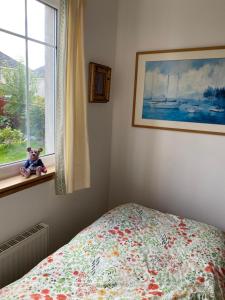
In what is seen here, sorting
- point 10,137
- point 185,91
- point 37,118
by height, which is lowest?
point 10,137

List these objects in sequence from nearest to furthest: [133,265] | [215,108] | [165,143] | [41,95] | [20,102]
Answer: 1. [133,265]
2. [20,102]
3. [41,95]
4. [215,108]
5. [165,143]

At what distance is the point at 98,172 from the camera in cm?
237

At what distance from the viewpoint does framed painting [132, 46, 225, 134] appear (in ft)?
6.48

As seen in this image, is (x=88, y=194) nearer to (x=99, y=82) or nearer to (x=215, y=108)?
(x=99, y=82)

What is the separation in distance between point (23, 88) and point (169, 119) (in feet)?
4.11

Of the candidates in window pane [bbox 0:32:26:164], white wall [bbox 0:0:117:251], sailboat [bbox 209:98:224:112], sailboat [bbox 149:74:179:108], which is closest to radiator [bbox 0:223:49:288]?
white wall [bbox 0:0:117:251]

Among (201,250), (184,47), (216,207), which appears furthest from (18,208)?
(184,47)

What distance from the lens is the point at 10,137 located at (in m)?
1.55

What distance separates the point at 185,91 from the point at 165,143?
0.49m

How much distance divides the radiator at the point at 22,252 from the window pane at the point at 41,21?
1.29 m

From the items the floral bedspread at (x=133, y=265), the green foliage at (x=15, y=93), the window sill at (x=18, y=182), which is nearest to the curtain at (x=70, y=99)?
the window sill at (x=18, y=182)

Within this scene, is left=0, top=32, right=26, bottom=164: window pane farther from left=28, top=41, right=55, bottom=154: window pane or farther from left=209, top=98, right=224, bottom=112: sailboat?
left=209, top=98, right=224, bottom=112: sailboat

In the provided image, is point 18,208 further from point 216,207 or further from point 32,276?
point 216,207

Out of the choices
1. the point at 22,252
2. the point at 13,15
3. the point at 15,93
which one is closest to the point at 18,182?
the point at 22,252
